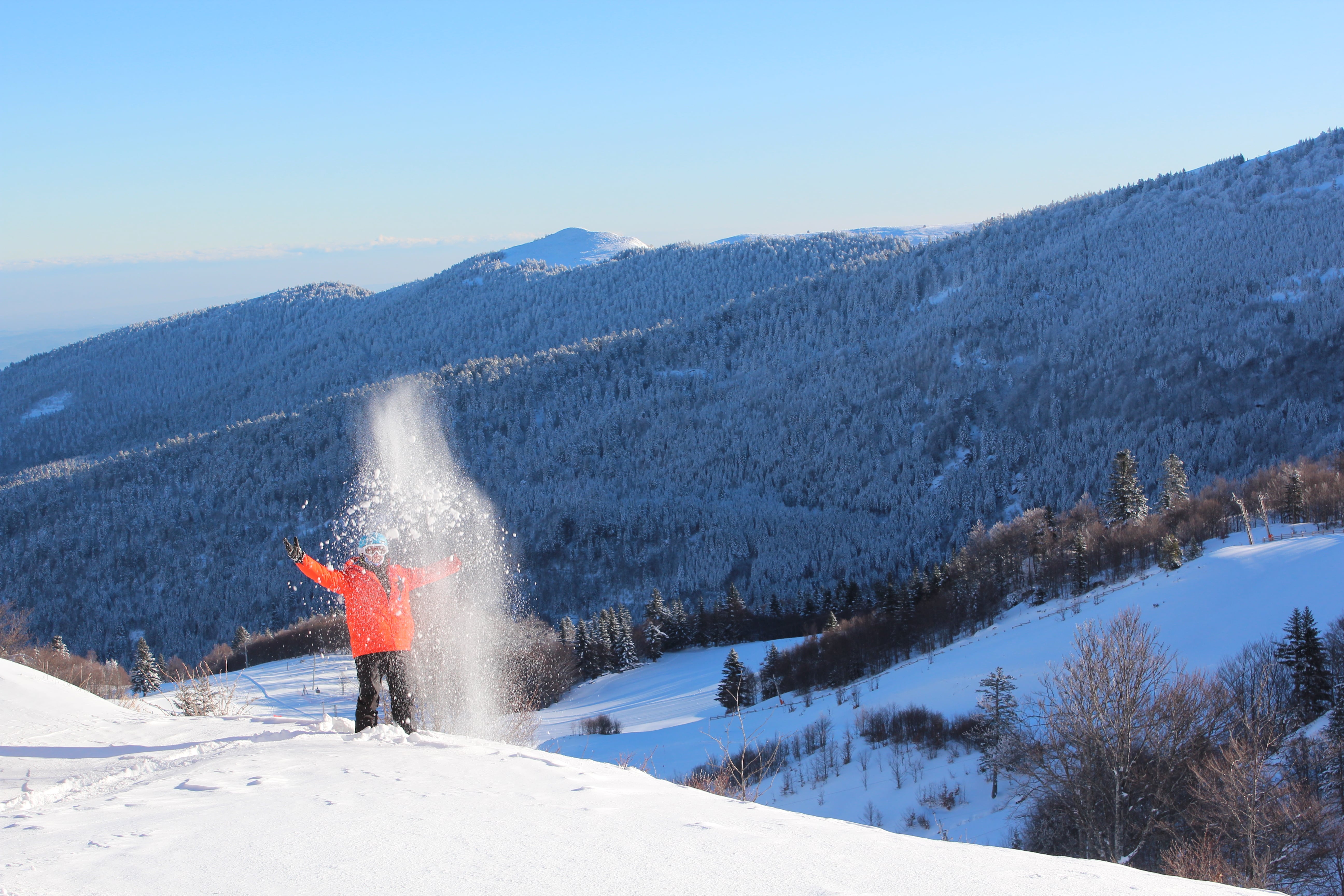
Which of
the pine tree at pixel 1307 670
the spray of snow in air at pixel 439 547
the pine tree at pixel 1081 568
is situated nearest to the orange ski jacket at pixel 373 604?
the spray of snow in air at pixel 439 547

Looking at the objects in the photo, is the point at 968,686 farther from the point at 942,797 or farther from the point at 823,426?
the point at 823,426

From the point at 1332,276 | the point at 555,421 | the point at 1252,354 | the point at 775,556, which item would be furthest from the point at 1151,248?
the point at 555,421

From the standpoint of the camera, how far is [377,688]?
885cm

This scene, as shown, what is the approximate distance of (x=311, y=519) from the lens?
395 feet

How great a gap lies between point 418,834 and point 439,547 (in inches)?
2824

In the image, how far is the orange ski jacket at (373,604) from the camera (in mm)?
8539

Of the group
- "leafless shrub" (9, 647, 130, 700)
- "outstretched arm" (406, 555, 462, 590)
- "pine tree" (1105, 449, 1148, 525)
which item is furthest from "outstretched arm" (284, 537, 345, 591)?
"pine tree" (1105, 449, 1148, 525)

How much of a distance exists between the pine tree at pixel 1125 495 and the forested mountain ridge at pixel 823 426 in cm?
3524

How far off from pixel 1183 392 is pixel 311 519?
133m

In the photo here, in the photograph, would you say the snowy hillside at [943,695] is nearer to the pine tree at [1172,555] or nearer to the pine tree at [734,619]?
the pine tree at [1172,555]

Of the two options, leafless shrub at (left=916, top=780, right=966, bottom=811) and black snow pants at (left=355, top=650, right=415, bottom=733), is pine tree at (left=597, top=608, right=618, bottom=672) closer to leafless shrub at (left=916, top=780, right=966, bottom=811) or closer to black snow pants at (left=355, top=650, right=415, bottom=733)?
leafless shrub at (left=916, top=780, right=966, bottom=811)

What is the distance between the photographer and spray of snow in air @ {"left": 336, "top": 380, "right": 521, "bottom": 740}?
40.7m

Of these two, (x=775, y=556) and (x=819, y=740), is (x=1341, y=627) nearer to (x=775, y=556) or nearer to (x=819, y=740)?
(x=819, y=740)

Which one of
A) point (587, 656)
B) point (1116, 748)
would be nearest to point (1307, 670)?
point (1116, 748)
